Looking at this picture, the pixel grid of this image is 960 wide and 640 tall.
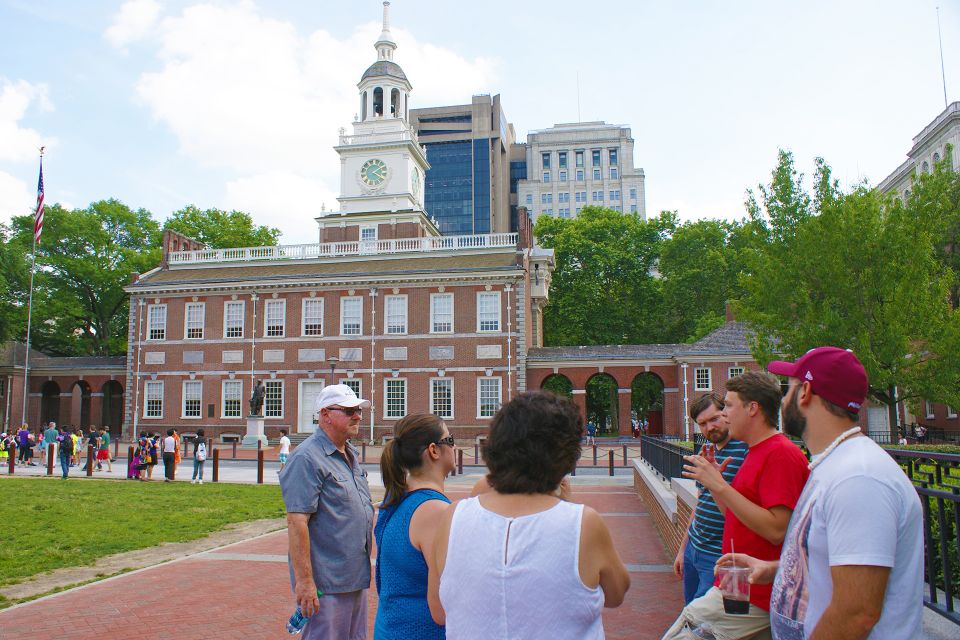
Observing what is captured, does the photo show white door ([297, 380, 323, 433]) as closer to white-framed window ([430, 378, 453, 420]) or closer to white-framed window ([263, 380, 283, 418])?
white-framed window ([263, 380, 283, 418])

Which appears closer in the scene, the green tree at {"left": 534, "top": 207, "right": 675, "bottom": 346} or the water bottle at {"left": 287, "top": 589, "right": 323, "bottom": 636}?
the water bottle at {"left": 287, "top": 589, "right": 323, "bottom": 636}

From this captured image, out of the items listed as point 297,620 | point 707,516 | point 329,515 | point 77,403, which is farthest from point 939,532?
point 77,403

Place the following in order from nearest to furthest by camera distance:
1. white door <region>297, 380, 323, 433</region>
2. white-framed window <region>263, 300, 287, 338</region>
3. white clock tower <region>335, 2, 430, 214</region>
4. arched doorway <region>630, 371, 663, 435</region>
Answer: white door <region>297, 380, 323, 433</region>
white-framed window <region>263, 300, 287, 338</region>
white clock tower <region>335, 2, 430, 214</region>
arched doorway <region>630, 371, 663, 435</region>

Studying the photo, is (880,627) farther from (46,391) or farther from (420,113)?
(420,113)

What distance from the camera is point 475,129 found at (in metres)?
137

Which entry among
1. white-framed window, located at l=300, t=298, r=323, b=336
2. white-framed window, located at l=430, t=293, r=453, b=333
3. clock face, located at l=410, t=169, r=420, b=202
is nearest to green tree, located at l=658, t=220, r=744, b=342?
clock face, located at l=410, t=169, r=420, b=202

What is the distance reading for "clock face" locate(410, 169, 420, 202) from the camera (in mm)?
47156

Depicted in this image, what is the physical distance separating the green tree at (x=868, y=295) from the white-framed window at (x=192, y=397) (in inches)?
1185

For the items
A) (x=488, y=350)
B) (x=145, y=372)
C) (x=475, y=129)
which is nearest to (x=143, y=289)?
(x=145, y=372)

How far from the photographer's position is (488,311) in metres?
38.7

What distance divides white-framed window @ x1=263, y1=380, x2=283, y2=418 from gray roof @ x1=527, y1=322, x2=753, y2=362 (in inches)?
544

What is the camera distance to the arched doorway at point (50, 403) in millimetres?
47812

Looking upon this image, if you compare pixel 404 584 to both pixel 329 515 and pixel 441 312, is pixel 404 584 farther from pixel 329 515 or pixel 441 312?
pixel 441 312

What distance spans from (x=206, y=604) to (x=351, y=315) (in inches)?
1302
